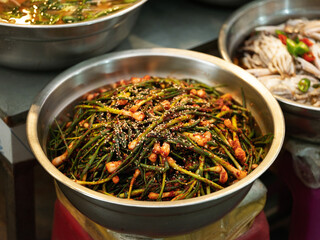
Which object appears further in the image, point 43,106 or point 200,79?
point 200,79

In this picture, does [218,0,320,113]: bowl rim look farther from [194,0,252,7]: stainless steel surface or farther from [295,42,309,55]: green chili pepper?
[295,42,309,55]: green chili pepper

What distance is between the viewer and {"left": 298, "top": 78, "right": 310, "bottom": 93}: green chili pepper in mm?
2596

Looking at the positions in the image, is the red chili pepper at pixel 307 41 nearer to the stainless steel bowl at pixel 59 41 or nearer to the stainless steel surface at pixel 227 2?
the stainless steel surface at pixel 227 2

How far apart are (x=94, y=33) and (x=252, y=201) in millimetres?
1280

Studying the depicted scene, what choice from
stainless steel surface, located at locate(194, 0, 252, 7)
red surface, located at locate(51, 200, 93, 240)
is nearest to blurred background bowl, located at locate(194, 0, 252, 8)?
stainless steel surface, located at locate(194, 0, 252, 7)

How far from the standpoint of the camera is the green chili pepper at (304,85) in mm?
2596

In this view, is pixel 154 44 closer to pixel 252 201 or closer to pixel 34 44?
pixel 34 44

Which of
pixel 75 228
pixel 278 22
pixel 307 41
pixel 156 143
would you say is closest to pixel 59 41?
pixel 156 143

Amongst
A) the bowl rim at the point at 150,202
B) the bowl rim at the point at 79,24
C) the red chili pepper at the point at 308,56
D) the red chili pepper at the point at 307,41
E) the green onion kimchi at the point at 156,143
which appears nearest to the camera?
the bowl rim at the point at 150,202

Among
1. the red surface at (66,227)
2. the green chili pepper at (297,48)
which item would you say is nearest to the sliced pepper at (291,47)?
the green chili pepper at (297,48)

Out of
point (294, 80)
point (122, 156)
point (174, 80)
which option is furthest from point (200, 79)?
point (122, 156)

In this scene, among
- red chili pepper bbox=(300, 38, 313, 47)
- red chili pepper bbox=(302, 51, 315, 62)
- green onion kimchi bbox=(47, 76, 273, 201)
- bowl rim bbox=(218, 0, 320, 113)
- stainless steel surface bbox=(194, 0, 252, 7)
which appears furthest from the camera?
stainless steel surface bbox=(194, 0, 252, 7)

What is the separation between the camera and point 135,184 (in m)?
1.86

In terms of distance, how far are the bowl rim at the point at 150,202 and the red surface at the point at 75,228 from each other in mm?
561
